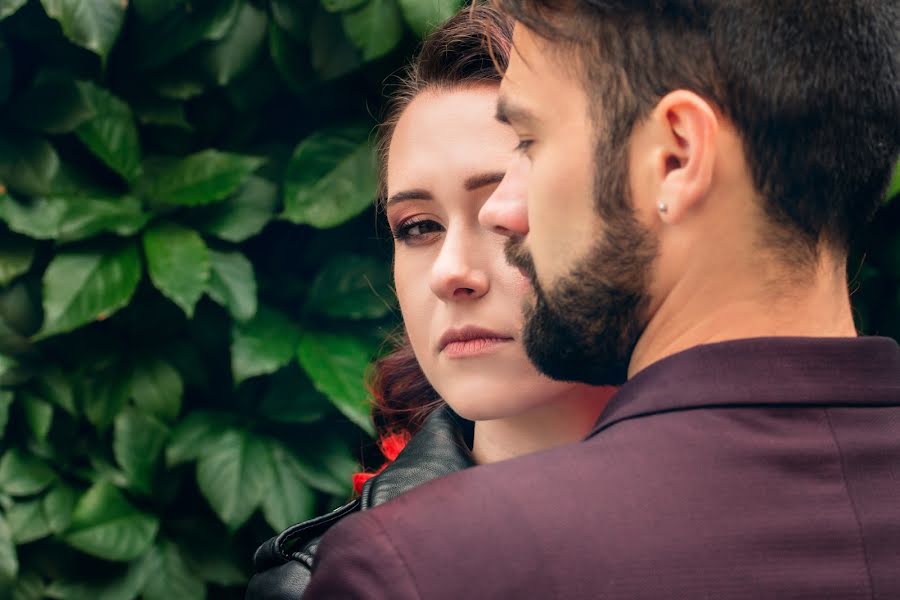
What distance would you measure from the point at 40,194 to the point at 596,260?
1.47 metres

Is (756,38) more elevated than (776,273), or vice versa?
(756,38)

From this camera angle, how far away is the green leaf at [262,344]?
2.02 metres

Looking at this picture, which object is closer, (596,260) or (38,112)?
(596,260)

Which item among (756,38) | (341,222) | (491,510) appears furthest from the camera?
(341,222)

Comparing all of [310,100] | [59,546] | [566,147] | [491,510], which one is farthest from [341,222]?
[491,510]

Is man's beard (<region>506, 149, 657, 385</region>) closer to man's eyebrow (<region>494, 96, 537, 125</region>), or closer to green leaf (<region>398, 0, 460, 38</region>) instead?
man's eyebrow (<region>494, 96, 537, 125</region>)

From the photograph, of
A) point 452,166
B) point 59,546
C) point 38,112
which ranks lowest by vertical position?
point 59,546

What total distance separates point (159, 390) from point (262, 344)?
0.24 metres

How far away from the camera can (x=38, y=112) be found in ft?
7.07

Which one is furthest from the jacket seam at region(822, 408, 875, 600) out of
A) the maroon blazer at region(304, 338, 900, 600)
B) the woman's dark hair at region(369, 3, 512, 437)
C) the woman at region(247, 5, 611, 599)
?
the woman's dark hair at region(369, 3, 512, 437)

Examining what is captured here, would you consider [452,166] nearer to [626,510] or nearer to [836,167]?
[836,167]

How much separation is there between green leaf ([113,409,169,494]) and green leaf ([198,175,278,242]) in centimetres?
37

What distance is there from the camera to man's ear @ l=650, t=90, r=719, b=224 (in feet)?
2.95

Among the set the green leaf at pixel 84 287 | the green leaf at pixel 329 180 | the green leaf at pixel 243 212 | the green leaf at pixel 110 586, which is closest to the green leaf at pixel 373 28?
the green leaf at pixel 329 180
